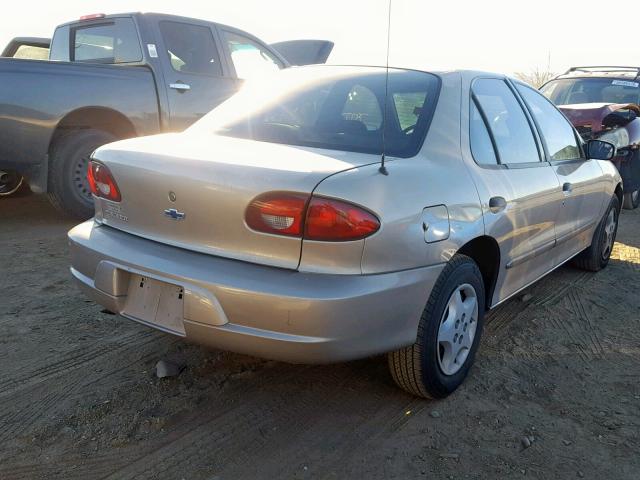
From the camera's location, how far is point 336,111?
123 inches

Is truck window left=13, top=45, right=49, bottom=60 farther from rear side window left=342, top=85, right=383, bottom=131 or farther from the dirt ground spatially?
rear side window left=342, top=85, right=383, bottom=131

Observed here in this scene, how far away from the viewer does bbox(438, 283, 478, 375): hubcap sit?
2863mm

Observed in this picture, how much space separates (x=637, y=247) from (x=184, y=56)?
16.4 feet

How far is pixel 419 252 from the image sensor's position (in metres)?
2.52

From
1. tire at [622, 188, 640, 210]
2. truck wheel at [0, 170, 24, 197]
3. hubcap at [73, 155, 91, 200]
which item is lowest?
tire at [622, 188, 640, 210]

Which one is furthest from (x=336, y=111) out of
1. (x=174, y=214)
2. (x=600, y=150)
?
(x=600, y=150)

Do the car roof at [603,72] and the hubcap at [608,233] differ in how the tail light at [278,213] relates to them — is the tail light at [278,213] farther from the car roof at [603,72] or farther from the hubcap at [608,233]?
the car roof at [603,72]

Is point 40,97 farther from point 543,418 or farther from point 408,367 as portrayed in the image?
point 543,418

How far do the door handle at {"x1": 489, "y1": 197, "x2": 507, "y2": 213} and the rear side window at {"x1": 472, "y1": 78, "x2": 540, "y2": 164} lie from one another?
0.30 m

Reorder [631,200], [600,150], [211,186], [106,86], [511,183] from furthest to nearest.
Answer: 1. [631,200]
2. [106,86]
3. [600,150]
4. [511,183]
5. [211,186]

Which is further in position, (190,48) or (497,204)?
(190,48)

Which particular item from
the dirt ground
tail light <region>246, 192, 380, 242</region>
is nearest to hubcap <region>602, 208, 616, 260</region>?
the dirt ground

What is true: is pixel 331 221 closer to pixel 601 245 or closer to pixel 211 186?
pixel 211 186

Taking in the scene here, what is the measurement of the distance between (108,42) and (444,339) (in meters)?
5.25
